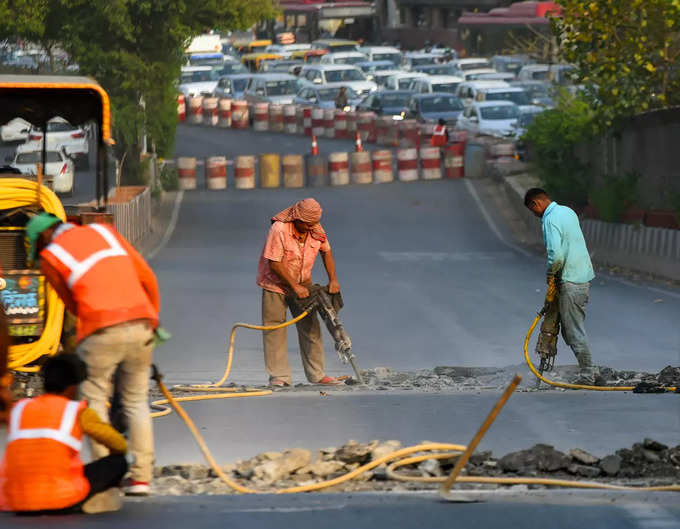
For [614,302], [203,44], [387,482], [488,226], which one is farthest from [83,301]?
[203,44]

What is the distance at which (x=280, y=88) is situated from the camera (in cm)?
5575

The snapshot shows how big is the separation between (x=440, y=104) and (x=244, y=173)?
1062cm

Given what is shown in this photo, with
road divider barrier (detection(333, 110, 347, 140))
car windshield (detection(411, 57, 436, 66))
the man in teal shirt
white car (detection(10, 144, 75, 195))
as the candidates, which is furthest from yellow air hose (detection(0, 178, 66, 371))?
car windshield (detection(411, 57, 436, 66))

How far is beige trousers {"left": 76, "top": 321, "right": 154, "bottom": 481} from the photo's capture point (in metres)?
8.40

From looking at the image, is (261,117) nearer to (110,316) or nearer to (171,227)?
(171,227)

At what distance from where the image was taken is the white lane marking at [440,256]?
90.5 feet

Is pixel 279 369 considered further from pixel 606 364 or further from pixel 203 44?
pixel 203 44

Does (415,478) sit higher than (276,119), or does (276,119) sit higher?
(415,478)

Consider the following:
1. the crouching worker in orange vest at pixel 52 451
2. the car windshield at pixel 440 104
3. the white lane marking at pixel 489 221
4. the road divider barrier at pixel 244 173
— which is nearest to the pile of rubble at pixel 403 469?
the crouching worker in orange vest at pixel 52 451

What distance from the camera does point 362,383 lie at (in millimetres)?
13828

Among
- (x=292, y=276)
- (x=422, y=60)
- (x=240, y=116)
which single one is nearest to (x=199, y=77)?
(x=240, y=116)

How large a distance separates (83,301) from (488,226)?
24437mm

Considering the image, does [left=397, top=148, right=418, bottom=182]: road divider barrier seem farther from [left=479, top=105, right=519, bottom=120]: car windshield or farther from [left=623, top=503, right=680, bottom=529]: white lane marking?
[left=623, top=503, right=680, bottom=529]: white lane marking

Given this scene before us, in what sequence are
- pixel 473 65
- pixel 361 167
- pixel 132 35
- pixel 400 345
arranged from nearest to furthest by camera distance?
pixel 400 345, pixel 132 35, pixel 361 167, pixel 473 65
